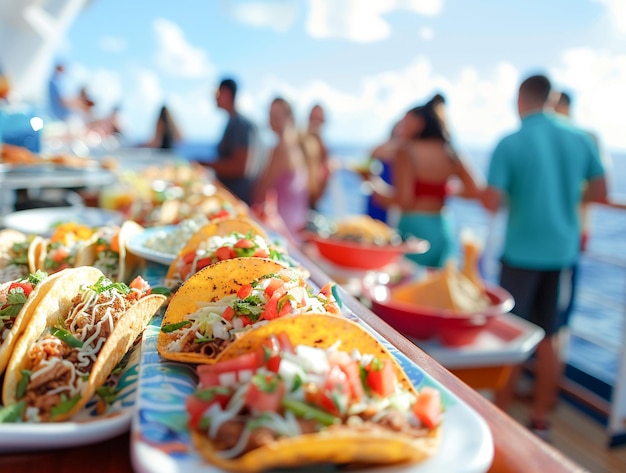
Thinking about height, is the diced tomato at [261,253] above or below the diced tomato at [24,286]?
above

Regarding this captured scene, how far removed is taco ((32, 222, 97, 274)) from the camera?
181 cm

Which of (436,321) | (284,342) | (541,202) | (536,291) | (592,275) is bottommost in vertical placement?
(592,275)

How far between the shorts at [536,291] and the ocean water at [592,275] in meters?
0.40

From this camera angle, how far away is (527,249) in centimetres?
437

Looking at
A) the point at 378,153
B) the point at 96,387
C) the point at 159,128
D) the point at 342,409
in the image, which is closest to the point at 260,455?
the point at 342,409

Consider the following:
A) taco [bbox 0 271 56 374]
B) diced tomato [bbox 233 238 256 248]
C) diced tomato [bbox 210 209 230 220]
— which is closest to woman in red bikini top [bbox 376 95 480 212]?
diced tomato [bbox 210 209 230 220]

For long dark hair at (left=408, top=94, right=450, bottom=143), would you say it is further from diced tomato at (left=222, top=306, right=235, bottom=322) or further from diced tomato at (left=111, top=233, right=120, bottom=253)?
diced tomato at (left=222, top=306, right=235, bottom=322)

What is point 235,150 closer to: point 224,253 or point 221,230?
point 221,230

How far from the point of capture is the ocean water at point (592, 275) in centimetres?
500

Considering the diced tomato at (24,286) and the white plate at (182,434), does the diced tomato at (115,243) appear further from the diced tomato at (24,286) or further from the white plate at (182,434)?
the white plate at (182,434)

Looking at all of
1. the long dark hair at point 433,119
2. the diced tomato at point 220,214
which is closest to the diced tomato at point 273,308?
the diced tomato at point 220,214

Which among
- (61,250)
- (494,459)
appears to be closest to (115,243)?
(61,250)

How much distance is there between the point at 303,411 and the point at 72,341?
0.59 m

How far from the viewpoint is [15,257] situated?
74.1 inches
